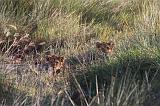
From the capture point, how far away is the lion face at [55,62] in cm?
480

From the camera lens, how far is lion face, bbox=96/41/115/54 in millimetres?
5197

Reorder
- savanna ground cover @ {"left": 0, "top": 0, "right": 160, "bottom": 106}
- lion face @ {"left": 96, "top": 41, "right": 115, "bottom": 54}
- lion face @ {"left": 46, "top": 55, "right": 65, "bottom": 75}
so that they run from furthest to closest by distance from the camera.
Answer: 1. lion face @ {"left": 96, "top": 41, "right": 115, "bottom": 54}
2. lion face @ {"left": 46, "top": 55, "right": 65, "bottom": 75}
3. savanna ground cover @ {"left": 0, "top": 0, "right": 160, "bottom": 106}

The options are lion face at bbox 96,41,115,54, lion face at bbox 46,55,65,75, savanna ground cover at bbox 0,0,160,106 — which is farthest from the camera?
lion face at bbox 96,41,115,54

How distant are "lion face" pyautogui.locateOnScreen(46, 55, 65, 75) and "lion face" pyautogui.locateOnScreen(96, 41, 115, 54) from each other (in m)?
0.47

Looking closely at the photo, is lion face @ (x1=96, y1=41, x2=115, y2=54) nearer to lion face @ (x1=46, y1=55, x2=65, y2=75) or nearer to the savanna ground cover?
the savanna ground cover

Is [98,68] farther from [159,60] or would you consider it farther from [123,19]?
[123,19]

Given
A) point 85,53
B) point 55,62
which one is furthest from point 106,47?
point 55,62

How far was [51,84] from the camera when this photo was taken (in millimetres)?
4324

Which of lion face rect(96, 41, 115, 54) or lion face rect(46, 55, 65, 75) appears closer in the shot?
lion face rect(46, 55, 65, 75)

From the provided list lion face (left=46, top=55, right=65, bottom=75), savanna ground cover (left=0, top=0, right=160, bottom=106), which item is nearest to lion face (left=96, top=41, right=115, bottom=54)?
savanna ground cover (left=0, top=0, right=160, bottom=106)

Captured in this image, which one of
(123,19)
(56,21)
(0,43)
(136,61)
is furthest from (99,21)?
(136,61)

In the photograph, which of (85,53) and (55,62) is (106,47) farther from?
(55,62)

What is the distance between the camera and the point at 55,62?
4.94 meters

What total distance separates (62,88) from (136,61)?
2.43 ft
